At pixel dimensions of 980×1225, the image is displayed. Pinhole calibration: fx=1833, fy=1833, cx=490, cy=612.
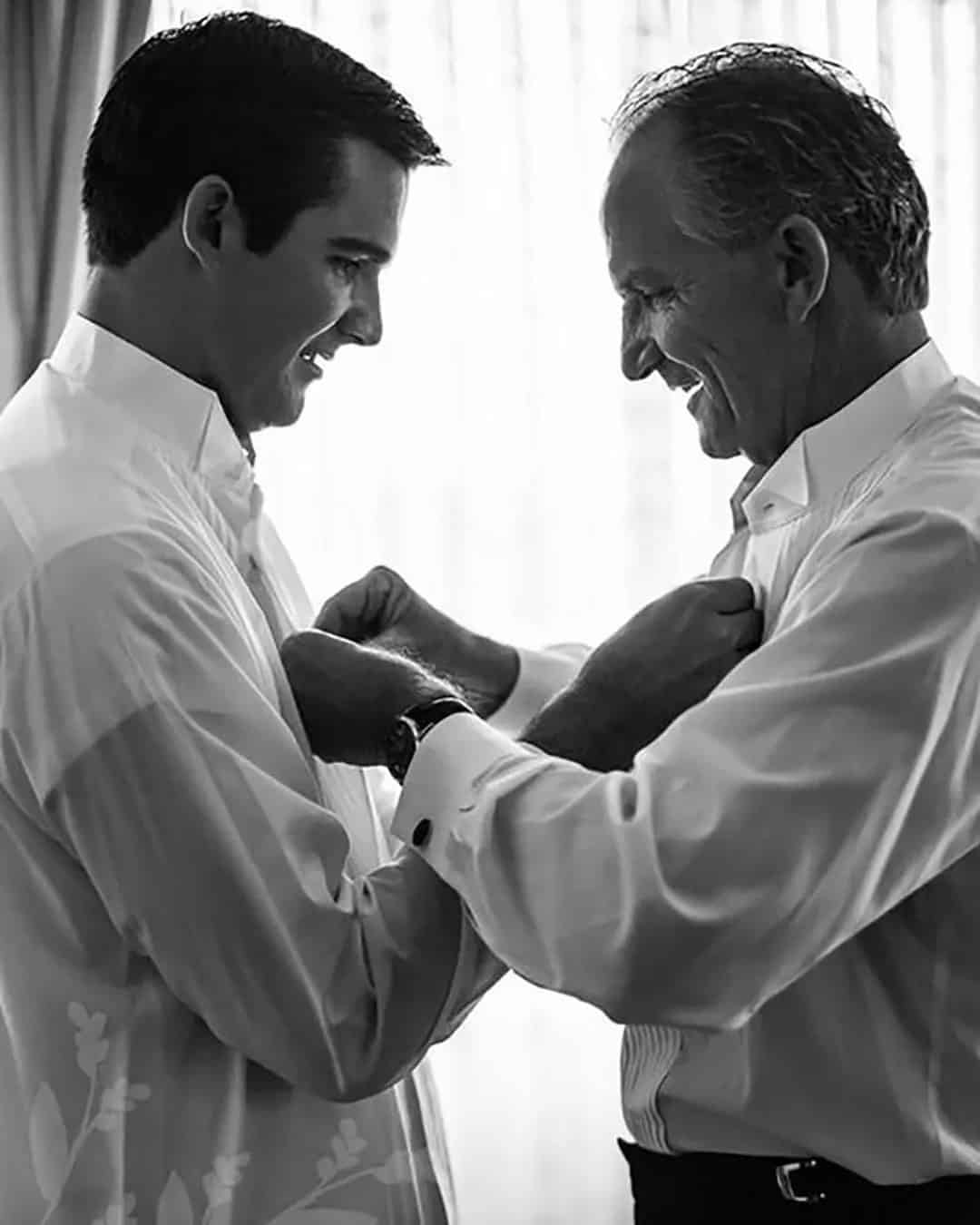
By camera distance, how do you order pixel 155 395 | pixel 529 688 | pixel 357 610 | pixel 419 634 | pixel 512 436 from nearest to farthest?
pixel 155 395
pixel 357 610
pixel 419 634
pixel 529 688
pixel 512 436

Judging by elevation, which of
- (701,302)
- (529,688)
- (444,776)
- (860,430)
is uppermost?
(701,302)

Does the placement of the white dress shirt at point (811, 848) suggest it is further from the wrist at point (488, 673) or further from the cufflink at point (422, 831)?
the wrist at point (488, 673)

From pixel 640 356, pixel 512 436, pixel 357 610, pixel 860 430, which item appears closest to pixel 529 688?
pixel 357 610

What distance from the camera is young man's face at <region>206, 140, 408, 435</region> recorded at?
60.9 inches

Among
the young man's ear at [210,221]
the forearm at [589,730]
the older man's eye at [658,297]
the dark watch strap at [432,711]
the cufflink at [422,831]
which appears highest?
the young man's ear at [210,221]

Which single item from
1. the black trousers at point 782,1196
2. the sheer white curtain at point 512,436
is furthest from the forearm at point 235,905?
the sheer white curtain at point 512,436

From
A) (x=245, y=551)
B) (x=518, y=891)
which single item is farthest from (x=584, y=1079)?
(x=518, y=891)

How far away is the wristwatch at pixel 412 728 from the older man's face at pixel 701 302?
34cm

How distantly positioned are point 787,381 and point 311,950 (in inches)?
22.5

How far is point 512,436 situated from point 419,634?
1.27m

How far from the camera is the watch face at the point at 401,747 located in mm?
1337

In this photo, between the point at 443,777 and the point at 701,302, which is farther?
the point at 701,302

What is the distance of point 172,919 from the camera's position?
1.28m

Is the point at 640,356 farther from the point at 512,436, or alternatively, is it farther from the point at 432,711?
the point at 512,436
